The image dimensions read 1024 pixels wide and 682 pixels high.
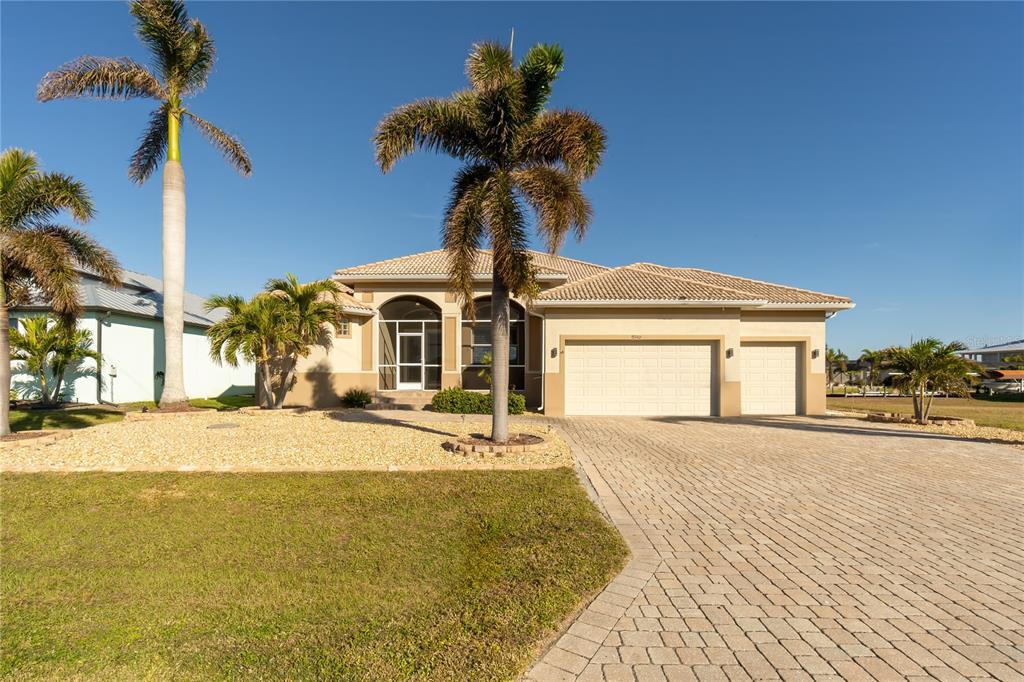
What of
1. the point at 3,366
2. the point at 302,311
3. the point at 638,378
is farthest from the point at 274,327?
the point at 638,378

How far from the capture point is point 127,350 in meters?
18.5

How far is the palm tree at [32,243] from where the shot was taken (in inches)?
354

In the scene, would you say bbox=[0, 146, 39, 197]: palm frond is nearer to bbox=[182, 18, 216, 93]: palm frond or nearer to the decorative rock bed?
bbox=[182, 18, 216, 93]: palm frond

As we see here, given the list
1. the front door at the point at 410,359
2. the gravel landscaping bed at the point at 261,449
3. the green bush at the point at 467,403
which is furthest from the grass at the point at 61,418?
the green bush at the point at 467,403

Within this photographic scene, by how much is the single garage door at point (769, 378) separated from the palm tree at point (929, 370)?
9.15 feet

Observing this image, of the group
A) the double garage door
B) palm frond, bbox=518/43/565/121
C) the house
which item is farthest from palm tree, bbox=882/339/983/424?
palm frond, bbox=518/43/565/121

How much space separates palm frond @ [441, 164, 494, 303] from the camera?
27.2ft

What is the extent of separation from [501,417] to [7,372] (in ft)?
35.2

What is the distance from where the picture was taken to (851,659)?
2865 millimetres

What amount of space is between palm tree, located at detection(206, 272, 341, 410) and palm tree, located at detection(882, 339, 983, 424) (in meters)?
18.4

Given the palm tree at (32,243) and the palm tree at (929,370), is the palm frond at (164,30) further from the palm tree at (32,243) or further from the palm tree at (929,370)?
the palm tree at (929,370)

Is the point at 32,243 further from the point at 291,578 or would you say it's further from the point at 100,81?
the point at 291,578

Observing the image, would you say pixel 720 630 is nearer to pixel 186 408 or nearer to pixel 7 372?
pixel 7 372

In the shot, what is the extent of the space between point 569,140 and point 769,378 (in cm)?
1211
